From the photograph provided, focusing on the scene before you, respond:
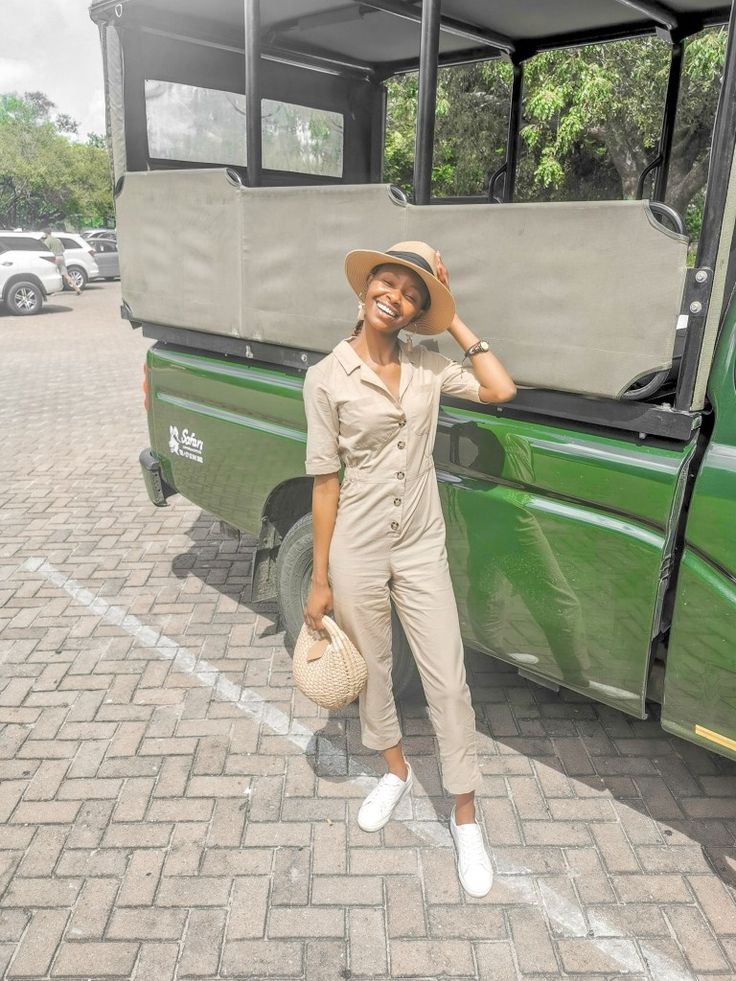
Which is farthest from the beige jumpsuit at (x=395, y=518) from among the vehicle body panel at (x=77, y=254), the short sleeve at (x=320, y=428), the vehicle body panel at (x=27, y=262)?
the vehicle body panel at (x=77, y=254)

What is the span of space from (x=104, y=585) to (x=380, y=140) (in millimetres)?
3713

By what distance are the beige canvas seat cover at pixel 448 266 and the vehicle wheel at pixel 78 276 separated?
2029 centimetres

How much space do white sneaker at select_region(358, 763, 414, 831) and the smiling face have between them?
1.69 meters

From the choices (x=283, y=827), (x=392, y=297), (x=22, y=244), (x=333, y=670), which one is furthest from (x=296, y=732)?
(x=22, y=244)

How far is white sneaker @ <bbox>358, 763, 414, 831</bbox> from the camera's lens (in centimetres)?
298

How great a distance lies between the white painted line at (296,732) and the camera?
2.50m

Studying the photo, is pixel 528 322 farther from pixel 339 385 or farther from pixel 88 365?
pixel 88 365

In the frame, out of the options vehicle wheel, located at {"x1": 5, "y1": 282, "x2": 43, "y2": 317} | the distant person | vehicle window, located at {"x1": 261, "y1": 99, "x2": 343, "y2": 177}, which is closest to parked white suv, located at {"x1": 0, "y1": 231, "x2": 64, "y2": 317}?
vehicle wheel, located at {"x1": 5, "y1": 282, "x2": 43, "y2": 317}

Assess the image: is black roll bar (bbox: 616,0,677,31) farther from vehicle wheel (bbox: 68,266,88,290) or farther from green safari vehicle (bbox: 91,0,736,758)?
vehicle wheel (bbox: 68,266,88,290)

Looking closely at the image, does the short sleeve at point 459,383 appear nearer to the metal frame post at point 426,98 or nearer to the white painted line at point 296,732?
the metal frame post at point 426,98

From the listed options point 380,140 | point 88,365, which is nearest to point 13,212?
point 88,365

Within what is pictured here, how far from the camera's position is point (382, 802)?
3025 millimetres

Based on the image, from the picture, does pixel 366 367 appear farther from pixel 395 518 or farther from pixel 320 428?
pixel 395 518

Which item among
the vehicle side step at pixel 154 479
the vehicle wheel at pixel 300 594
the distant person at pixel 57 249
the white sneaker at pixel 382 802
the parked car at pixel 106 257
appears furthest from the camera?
the parked car at pixel 106 257
